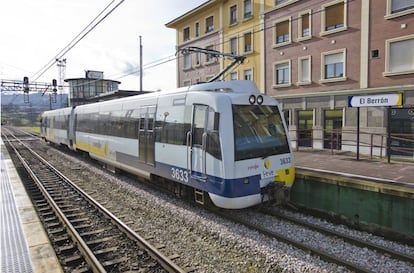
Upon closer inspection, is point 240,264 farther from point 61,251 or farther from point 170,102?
point 170,102

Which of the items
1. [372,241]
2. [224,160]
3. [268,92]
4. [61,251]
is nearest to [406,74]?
[268,92]

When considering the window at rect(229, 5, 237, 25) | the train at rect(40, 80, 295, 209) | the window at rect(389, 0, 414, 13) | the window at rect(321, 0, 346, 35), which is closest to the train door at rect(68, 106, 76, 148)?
the train at rect(40, 80, 295, 209)

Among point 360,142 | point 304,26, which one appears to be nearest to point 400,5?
point 304,26

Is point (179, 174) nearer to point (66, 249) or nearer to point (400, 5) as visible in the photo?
point (66, 249)

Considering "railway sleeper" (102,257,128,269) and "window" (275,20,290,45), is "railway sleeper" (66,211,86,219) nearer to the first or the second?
"railway sleeper" (102,257,128,269)

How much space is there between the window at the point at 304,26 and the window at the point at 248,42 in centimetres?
490

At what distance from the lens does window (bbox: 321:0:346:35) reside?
1816 centimetres

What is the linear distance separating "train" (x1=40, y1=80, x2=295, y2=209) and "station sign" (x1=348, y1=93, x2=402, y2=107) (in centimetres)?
422

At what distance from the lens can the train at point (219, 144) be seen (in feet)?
21.6

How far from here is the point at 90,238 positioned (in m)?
6.50

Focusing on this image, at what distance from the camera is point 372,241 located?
6.29 metres

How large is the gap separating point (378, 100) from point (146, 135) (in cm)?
746

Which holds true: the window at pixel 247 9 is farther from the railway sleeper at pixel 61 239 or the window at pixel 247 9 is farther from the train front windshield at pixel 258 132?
the railway sleeper at pixel 61 239

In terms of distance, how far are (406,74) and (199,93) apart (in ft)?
43.1
